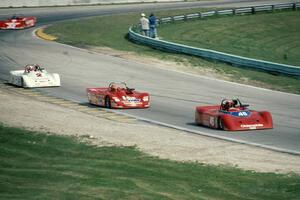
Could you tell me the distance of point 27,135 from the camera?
81.5 feet

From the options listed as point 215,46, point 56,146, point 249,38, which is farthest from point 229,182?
point 249,38

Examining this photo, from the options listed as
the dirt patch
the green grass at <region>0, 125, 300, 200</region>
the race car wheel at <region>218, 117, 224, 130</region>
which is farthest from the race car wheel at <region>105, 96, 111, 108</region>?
the green grass at <region>0, 125, 300, 200</region>

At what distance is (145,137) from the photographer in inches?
1008

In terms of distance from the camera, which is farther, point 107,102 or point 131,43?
point 131,43

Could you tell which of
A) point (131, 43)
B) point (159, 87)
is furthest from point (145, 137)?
point (131, 43)

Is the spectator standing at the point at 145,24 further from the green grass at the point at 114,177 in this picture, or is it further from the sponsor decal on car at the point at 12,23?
the green grass at the point at 114,177

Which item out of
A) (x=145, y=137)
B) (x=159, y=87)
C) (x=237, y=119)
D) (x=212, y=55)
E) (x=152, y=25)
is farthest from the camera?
(x=152, y=25)

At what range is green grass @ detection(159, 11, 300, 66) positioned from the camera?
48.2 m

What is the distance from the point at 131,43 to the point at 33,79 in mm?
16367

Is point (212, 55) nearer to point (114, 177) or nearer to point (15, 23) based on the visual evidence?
point (15, 23)

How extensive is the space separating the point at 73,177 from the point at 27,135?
255 inches

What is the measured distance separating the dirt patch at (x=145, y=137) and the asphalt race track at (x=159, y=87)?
1119 millimetres

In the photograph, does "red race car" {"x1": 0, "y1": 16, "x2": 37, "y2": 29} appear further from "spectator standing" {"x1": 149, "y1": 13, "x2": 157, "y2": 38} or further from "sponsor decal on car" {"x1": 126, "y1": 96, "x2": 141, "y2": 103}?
"sponsor decal on car" {"x1": 126, "y1": 96, "x2": 141, "y2": 103}

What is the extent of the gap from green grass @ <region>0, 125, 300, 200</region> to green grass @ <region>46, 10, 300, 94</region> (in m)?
15.8
